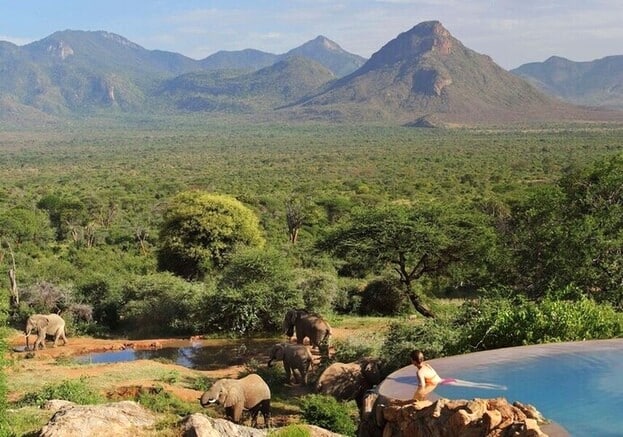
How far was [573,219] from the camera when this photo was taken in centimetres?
1866

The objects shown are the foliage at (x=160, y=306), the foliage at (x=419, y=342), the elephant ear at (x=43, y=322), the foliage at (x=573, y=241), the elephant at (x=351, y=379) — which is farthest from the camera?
the foliage at (x=160, y=306)

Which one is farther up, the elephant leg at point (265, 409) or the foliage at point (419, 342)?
the foliage at point (419, 342)

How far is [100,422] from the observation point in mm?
10273

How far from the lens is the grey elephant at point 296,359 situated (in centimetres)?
1581

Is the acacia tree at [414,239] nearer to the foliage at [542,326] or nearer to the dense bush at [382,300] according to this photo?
the dense bush at [382,300]

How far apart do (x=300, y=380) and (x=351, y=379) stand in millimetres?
1940

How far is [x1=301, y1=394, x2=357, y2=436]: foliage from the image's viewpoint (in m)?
12.1

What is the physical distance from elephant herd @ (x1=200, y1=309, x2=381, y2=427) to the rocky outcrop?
14.4ft

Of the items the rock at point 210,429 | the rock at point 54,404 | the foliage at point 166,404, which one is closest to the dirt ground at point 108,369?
the foliage at point 166,404

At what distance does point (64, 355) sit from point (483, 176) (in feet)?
178

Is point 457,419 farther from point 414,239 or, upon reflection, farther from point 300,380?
point 414,239

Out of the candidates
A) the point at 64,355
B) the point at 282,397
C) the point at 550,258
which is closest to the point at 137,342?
the point at 64,355

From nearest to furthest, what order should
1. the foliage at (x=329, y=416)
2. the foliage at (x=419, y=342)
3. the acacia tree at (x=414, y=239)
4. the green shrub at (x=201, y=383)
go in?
the foliage at (x=329, y=416), the foliage at (x=419, y=342), the green shrub at (x=201, y=383), the acacia tree at (x=414, y=239)

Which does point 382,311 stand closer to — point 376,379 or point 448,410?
point 376,379
